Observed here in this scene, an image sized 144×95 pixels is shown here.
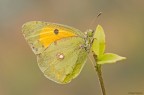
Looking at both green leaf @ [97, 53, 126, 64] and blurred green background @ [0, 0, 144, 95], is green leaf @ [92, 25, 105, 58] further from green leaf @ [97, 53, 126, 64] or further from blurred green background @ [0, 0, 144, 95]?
blurred green background @ [0, 0, 144, 95]

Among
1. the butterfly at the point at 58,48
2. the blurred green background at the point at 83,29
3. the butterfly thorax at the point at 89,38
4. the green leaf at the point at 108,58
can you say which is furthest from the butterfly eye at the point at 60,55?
the blurred green background at the point at 83,29

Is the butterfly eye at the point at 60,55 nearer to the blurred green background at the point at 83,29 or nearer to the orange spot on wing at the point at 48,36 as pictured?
the orange spot on wing at the point at 48,36

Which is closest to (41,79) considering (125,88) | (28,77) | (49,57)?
(28,77)

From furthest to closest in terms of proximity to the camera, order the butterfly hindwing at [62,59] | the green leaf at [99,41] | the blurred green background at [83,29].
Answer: the blurred green background at [83,29]
the butterfly hindwing at [62,59]
the green leaf at [99,41]

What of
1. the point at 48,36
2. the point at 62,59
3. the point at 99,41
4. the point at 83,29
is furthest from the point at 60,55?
the point at 83,29

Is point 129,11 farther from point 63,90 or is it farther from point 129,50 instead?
point 63,90

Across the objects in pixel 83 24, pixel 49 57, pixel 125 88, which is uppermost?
pixel 83 24
